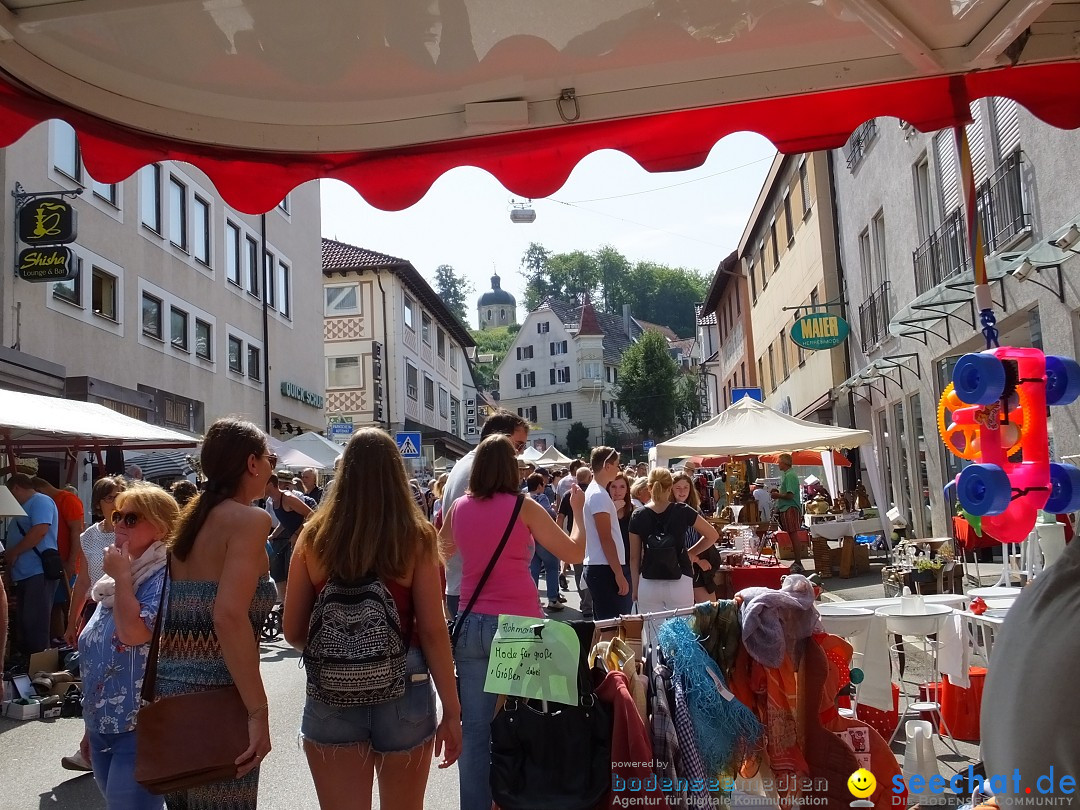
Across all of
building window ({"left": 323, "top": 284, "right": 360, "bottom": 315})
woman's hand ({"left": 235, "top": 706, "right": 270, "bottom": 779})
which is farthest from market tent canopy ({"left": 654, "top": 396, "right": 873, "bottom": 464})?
building window ({"left": 323, "top": 284, "right": 360, "bottom": 315})

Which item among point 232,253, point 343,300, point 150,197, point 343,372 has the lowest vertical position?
point 343,372

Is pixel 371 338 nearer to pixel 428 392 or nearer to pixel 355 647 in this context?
pixel 428 392

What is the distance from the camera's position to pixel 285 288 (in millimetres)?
33031

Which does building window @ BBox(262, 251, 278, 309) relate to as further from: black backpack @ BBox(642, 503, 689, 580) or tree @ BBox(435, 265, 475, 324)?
tree @ BBox(435, 265, 475, 324)

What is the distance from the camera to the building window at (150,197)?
69.7 ft

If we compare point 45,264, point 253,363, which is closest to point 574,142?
point 45,264

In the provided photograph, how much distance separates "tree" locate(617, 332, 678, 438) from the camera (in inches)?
2926

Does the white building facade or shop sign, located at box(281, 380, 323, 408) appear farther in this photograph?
the white building facade

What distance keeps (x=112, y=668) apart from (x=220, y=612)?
111 centimetres

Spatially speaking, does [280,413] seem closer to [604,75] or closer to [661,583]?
[661,583]

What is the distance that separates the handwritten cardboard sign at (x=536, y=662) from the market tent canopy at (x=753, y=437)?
1089 centimetres

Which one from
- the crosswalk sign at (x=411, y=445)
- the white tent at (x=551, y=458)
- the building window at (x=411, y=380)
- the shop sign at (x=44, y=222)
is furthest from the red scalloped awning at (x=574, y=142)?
the building window at (x=411, y=380)

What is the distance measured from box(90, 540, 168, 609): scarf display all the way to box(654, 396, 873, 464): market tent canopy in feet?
36.3

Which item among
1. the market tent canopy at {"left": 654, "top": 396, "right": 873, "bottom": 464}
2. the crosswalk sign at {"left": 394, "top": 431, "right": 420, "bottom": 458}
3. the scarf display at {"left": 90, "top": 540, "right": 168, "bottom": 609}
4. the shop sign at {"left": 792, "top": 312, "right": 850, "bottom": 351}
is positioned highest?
the shop sign at {"left": 792, "top": 312, "right": 850, "bottom": 351}
